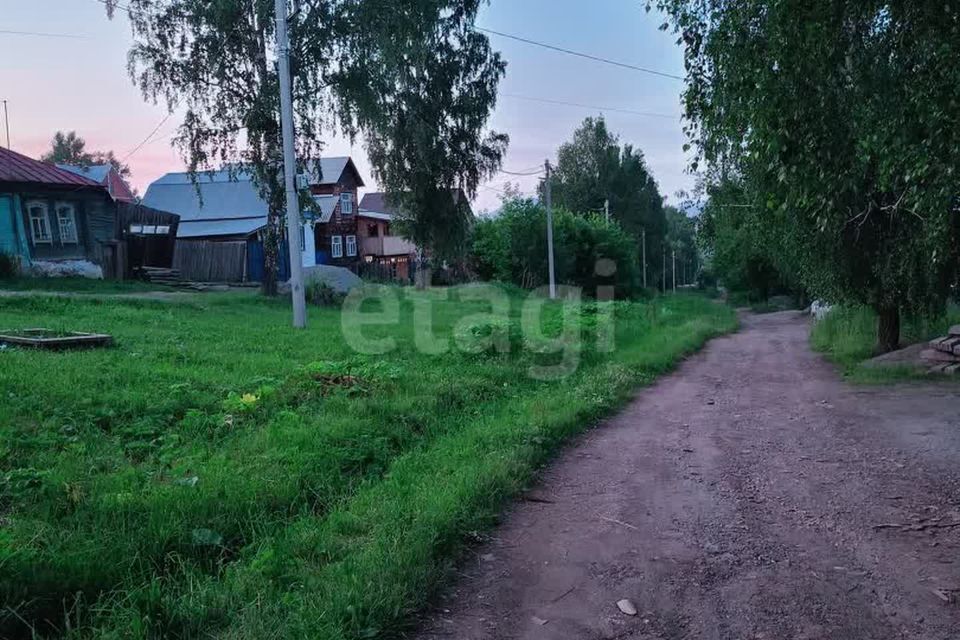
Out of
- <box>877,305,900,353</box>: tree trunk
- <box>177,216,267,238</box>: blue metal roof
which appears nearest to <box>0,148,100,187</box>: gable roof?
<box>177,216,267,238</box>: blue metal roof

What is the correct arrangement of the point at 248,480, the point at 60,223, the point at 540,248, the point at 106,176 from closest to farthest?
the point at 248,480, the point at 60,223, the point at 540,248, the point at 106,176

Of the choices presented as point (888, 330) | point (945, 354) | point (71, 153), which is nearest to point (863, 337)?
point (888, 330)

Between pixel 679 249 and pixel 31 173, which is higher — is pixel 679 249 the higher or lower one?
the lower one

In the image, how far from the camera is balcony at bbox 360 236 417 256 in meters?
45.3

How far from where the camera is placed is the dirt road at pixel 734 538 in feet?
11.3

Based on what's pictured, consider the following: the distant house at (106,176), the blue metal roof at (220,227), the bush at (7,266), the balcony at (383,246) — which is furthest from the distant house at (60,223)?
the balcony at (383,246)

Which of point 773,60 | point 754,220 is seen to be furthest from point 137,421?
point 754,220

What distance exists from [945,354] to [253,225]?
30560 millimetres

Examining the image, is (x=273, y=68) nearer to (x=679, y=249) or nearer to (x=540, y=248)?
(x=540, y=248)

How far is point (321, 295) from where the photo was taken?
23.0 m

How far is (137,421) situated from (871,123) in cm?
647

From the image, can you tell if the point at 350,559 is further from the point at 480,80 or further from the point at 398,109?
the point at 480,80

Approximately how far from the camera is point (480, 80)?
27.4m

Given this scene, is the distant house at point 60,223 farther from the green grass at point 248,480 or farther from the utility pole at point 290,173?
the green grass at point 248,480
